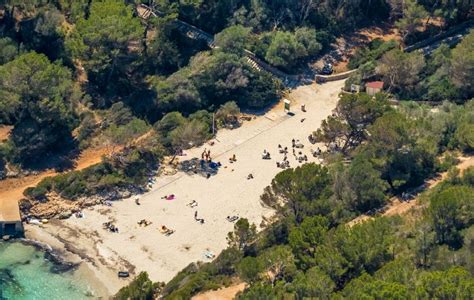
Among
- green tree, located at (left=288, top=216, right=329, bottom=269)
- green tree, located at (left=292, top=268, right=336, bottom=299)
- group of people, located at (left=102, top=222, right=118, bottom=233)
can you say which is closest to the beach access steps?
group of people, located at (left=102, top=222, right=118, bottom=233)

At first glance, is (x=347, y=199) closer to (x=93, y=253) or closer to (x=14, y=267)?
(x=93, y=253)

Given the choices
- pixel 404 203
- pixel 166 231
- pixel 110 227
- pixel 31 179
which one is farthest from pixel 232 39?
pixel 404 203

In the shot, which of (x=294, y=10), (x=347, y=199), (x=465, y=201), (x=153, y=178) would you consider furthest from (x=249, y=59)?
(x=465, y=201)

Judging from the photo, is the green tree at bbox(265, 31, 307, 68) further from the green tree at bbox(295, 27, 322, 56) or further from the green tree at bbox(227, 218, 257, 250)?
the green tree at bbox(227, 218, 257, 250)

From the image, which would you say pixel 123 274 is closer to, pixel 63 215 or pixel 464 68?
pixel 63 215

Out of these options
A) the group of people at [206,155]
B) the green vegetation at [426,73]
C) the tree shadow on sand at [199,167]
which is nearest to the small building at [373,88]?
the green vegetation at [426,73]
